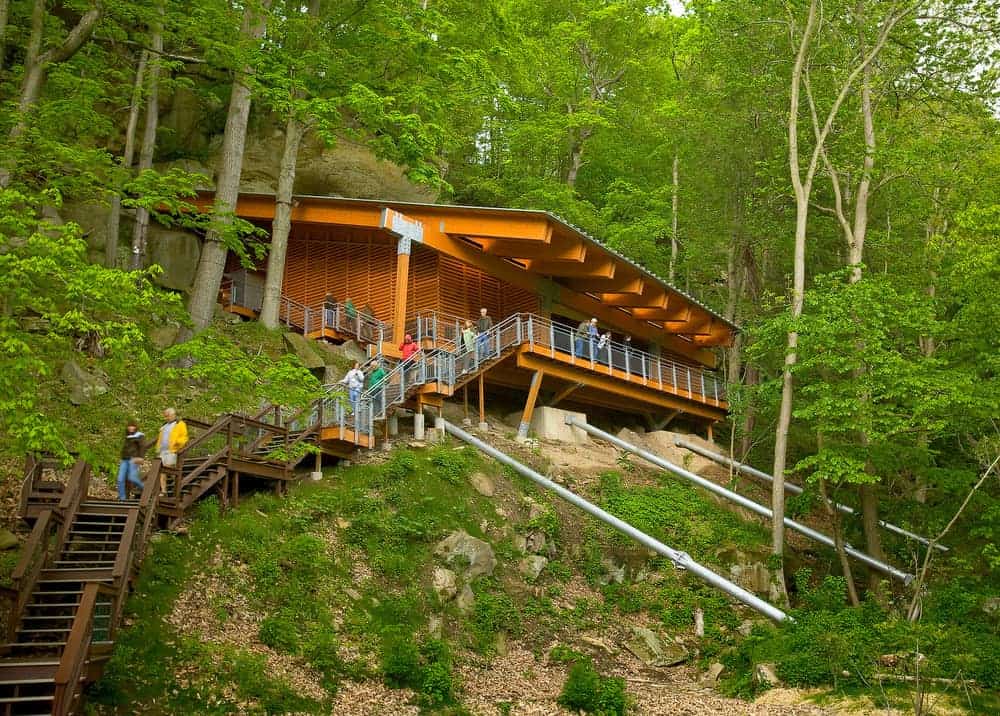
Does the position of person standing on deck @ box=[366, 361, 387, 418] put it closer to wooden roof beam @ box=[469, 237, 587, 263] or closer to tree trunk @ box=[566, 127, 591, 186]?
wooden roof beam @ box=[469, 237, 587, 263]

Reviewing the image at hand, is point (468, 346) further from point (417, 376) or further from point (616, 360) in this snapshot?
point (616, 360)

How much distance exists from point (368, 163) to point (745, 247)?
13.1 meters

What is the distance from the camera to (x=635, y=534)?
17906 millimetres

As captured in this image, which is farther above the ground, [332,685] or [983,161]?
[983,161]

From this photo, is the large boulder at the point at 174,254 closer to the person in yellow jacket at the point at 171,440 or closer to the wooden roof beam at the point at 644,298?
the person in yellow jacket at the point at 171,440

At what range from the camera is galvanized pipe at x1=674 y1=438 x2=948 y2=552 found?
62.5 feet

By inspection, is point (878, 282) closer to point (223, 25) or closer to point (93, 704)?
point (223, 25)

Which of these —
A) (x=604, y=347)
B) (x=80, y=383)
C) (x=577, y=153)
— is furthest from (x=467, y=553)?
(x=577, y=153)

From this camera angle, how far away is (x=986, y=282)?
762 inches

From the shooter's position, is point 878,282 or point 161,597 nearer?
point 161,597

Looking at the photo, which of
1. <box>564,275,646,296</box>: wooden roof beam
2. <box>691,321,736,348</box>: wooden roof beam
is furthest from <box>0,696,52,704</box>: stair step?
<box>691,321,736,348</box>: wooden roof beam

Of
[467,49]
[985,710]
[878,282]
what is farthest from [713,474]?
[467,49]

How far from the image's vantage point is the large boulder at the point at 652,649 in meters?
15.5

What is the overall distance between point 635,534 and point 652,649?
8.87 feet
